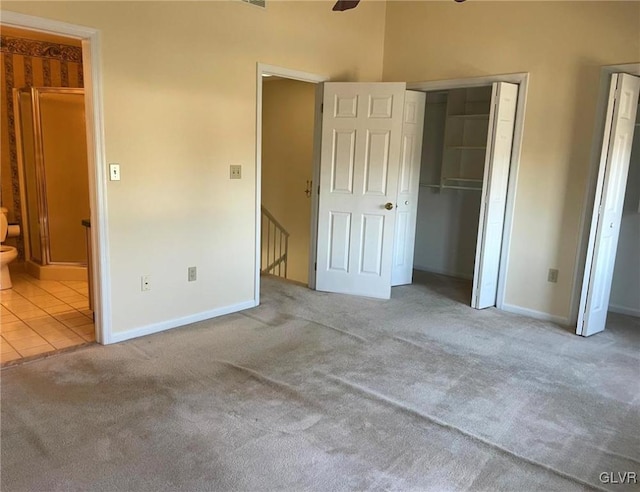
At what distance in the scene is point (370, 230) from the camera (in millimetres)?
4773

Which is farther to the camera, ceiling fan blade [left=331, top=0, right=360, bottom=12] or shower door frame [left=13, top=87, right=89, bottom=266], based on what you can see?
shower door frame [left=13, top=87, right=89, bottom=266]

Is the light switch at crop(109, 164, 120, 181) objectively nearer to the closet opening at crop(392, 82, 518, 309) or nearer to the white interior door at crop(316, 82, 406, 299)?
the white interior door at crop(316, 82, 406, 299)

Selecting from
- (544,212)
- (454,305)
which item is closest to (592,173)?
(544,212)

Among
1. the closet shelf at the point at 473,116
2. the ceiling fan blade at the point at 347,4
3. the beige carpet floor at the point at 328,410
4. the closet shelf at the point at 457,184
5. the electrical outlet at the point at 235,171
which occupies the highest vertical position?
the ceiling fan blade at the point at 347,4

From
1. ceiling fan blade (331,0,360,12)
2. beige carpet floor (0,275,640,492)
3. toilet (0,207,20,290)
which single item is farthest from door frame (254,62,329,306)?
toilet (0,207,20,290)

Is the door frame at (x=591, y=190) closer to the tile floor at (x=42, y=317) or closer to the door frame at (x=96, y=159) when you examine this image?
the door frame at (x=96, y=159)

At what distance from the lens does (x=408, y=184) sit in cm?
521

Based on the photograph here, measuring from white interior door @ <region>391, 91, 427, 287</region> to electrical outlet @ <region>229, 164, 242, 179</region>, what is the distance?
1.62 metres

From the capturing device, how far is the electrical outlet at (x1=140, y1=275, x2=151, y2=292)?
364 cm

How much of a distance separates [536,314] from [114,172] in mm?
3723

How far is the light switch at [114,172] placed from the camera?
10.9ft

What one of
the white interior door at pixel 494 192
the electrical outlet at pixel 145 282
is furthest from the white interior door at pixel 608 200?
the electrical outlet at pixel 145 282

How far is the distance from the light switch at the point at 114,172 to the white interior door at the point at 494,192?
3.03 metres

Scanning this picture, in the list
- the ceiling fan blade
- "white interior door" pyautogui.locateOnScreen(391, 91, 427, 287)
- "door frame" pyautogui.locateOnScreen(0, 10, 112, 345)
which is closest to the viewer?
the ceiling fan blade
